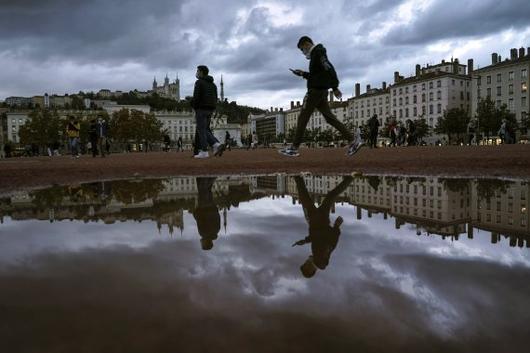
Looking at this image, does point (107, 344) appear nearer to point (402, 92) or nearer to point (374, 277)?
point (374, 277)

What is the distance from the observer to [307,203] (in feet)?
13.0

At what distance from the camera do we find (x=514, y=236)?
242cm

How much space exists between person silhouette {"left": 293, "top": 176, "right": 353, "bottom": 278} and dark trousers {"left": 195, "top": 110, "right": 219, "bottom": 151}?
7.45 metres

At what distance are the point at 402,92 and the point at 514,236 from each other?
113233 mm

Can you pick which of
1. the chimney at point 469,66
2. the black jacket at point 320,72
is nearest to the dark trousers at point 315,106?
the black jacket at point 320,72

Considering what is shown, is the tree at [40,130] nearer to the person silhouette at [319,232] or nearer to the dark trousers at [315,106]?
the dark trousers at [315,106]

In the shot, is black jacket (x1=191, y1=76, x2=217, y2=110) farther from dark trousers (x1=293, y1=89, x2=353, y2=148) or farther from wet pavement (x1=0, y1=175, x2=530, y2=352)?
wet pavement (x1=0, y1=175, x2=530, y2=352)

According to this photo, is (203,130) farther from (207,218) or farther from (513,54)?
(513,54)

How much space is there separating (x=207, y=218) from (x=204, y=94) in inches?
340

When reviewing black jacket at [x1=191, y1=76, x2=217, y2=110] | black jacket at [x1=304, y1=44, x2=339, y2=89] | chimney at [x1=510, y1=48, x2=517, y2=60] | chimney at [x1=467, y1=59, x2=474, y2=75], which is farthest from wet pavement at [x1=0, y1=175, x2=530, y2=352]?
chimney at [x1=467, y1=59, x2=474, y2=75]

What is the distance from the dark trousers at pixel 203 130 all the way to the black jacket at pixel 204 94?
184 millimetres

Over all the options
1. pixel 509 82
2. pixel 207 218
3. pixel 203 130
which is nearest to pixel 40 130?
pixel 203 130

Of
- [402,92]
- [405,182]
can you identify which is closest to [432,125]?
[402,92]

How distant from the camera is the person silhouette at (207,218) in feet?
8.21
